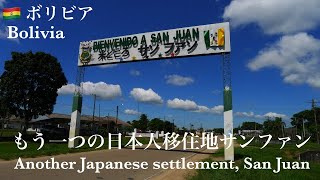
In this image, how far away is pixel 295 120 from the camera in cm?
13850

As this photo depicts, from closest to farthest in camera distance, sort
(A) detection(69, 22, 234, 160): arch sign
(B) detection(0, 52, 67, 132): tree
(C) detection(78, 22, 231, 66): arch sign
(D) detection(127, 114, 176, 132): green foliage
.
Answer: (A) detection(69, 22, 234, 160): arch sign, (C) detection(78, 22, 231, 66): arch sign, (B) detection(0, 52, 67, 132): tree, (D) detection(127, 114, 176, 132): green foliage

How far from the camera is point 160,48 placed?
26.1 metres

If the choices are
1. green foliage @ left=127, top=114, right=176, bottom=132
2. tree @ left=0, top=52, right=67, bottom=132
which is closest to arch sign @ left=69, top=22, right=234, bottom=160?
tree @ left=0, top=52, right=67, bottom=132

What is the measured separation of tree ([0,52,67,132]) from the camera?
42.7m

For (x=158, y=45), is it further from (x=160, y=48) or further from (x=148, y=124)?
(x=148, y=124)

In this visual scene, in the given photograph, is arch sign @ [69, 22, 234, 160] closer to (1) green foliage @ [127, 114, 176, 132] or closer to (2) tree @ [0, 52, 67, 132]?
(2) tree @ [0, 52, 67, 132]

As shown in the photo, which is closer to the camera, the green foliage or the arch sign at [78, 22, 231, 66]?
the arch sign at [78, 22, 231, 66]

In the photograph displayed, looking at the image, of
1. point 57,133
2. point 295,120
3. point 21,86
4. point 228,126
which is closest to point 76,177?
point 228,126

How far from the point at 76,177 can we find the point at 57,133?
39294 millimetres

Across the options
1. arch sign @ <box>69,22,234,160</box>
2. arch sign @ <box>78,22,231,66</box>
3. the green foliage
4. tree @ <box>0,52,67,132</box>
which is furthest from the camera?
the green foliage

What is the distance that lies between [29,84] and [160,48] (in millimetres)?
23266

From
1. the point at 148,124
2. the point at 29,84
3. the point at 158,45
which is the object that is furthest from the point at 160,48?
the point at 148,124

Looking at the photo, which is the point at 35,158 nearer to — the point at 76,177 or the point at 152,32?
the point at 76,177

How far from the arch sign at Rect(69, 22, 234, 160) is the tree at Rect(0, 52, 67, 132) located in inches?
649
